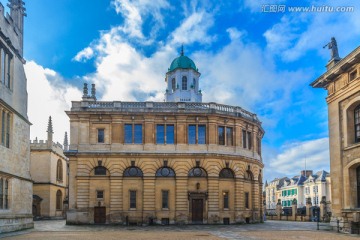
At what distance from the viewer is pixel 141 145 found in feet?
138

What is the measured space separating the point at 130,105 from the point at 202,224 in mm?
13779

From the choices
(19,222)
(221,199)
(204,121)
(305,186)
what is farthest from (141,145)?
(305,186)

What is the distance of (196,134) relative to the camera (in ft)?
140

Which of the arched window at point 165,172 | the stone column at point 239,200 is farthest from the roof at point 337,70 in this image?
the arched window at point 165,172

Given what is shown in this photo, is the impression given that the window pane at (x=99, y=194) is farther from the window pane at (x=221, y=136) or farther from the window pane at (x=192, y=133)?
the window pane at (x=221, y=136)

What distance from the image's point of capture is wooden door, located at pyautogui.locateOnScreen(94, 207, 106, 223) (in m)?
40.8

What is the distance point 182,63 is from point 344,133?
34547 millimetres

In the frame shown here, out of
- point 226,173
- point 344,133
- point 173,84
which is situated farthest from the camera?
point 173,84

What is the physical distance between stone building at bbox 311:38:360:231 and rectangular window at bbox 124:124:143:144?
1901 centimetres

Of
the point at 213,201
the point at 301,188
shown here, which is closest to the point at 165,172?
the point at 213,201

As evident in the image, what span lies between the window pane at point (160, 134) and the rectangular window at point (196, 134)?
104 inches

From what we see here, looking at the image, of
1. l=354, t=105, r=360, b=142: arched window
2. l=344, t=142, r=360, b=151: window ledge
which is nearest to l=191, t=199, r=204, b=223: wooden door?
l=344, t=142, r=360, b=151: window ledge

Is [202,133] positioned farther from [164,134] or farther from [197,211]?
[197,211]

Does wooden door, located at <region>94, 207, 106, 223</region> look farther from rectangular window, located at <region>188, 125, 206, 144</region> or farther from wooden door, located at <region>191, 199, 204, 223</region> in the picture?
rectangular window, located at <region>188, 125, 206, 144</region>
